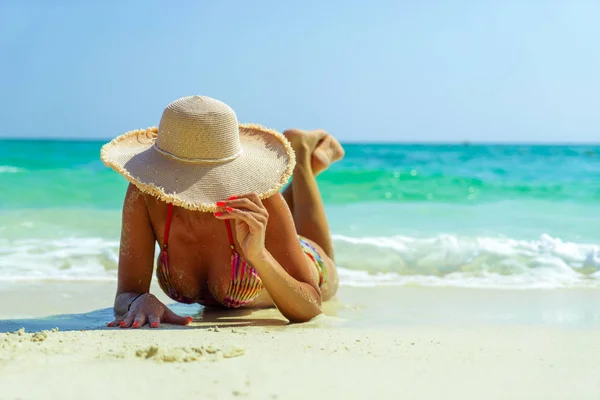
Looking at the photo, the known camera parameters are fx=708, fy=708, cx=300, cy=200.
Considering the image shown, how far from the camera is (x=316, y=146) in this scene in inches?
181

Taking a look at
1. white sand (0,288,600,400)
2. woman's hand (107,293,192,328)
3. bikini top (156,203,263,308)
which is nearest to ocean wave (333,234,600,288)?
bikini top (156,203,263,308)

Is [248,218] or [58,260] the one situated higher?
[248,218]

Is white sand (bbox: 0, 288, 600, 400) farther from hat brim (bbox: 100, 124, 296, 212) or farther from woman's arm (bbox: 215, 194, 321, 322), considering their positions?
hat brim (bbox: 100, 124, 296, 212)

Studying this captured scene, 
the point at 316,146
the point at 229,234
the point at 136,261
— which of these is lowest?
the point at 136,261

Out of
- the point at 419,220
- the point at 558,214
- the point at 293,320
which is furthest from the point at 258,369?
the point at 558,214

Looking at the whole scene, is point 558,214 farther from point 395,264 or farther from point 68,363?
point 68,363

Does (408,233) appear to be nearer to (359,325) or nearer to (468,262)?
(468,262)

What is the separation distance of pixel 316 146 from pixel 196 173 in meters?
1.86

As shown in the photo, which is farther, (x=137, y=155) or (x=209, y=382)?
(x=137, y=155)

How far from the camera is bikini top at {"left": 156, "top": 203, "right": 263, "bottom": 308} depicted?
3.22 metres

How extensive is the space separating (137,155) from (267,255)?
2.28ft

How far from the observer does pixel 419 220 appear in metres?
8.91

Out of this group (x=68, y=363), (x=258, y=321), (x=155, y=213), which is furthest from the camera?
(x=258, y=321)

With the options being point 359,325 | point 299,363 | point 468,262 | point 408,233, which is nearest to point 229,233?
point 359,325
